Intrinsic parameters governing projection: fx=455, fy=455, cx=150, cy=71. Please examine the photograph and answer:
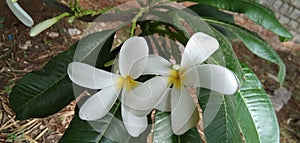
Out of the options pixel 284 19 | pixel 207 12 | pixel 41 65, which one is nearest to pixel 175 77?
pixel 207 12

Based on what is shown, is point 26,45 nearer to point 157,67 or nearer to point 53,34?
point 53,34

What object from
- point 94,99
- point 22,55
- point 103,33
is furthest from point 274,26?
point 22,55

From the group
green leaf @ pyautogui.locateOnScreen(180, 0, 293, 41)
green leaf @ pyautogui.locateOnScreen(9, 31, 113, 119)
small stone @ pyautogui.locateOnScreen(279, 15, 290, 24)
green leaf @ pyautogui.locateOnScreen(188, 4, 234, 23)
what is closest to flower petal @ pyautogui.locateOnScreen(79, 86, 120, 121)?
green leaf @ pyautogui.locateOnScreen(9, 31, 113, 119)

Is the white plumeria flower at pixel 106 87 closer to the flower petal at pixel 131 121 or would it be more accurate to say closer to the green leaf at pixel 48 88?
the flower petal at pixel 131 121

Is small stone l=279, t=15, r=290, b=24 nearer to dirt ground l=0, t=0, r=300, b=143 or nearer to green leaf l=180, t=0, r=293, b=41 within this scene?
dirt ground l=0, t=0, r=300, b=143

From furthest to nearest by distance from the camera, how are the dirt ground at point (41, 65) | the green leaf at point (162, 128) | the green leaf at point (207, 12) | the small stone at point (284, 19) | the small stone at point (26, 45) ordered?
the small stone at point (284, 19), the small stone at point (26, 45), the dirt ground at point (41, 65), the green leaf at point (207, 12), the green leaf at point (162, 128)

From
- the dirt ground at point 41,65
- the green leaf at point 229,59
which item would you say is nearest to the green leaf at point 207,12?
the green leaf at point 229,59

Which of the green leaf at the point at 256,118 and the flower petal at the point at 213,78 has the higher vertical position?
the flower petal at the point at 213,78

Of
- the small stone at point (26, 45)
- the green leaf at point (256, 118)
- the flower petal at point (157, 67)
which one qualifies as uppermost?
the flower petal at point (157, 67)
